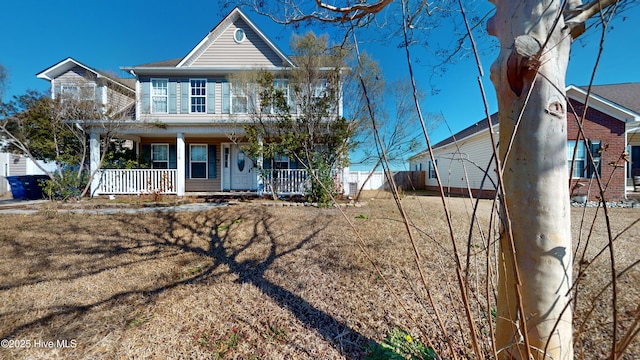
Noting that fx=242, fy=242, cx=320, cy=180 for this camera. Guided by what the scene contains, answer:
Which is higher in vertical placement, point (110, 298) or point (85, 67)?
point (85, 67)

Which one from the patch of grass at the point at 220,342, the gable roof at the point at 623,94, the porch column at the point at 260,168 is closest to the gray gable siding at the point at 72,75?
the porch column at the point at 260,168

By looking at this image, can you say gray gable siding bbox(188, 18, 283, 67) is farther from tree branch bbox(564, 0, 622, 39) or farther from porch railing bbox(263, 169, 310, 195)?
tree branch bbox(564, 0, 622, 39)

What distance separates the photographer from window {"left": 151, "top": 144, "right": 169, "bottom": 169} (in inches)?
451

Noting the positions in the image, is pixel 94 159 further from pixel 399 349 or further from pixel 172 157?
pixel 399 349

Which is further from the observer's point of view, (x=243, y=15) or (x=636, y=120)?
(x=243, y=15)

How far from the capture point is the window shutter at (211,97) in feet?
35.3

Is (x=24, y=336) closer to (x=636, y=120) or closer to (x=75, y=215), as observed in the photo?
(x=75, y=215)

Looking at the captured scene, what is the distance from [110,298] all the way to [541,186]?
399 centimetres

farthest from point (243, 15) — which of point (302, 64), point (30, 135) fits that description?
point (30, 135)

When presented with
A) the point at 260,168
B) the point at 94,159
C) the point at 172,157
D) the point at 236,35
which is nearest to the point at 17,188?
the point at 94,159

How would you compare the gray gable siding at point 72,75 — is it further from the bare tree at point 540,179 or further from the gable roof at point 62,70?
the bare tree at point 540,179

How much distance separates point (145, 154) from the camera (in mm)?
11172

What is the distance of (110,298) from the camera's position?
275 cm

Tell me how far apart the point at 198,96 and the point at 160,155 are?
3445mm
